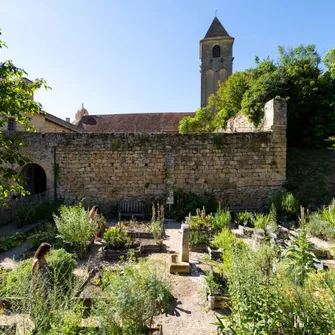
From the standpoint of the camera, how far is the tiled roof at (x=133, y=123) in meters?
26.6

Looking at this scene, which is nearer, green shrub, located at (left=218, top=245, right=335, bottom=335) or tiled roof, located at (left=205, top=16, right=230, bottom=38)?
green shrub, located at (left=218, top=245, right=335, bottom=335)

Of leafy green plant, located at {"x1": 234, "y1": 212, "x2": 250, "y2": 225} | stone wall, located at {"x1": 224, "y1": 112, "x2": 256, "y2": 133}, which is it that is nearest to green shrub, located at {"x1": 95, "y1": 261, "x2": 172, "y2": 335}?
leafy green plant, located at {"x1": 234, "y1": 212, "x2": 250, "y2": 225}

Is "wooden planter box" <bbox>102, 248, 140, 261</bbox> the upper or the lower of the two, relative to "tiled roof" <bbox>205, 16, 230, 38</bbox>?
lower

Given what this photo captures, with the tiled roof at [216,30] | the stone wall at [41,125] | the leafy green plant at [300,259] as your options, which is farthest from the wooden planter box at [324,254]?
the tiled roof at [216,30]

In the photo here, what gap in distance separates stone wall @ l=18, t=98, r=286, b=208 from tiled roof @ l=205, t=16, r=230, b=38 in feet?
79.7

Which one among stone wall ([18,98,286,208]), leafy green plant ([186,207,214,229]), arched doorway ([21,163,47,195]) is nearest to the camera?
leafy green plant ([186,207,214,229])

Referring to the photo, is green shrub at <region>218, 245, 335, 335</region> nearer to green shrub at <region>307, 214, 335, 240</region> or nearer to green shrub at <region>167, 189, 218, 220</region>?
green shrub at <region>307, 214, 335, 240</region>

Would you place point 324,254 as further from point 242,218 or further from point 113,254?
point 113,254

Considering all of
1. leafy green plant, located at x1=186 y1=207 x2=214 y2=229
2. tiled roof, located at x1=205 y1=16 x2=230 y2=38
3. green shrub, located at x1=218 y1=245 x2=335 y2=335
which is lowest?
leafy green plant, located at x1=186 y1=207 x2=214 y2=229

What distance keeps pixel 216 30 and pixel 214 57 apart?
3.59 meters

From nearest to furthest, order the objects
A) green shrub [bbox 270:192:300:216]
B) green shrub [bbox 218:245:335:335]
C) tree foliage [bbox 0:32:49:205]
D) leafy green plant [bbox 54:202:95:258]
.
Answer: green shrub [bbox 218:245:335:335] < tree foliage [bbox 0:32:49:205] < leafy green plant [bbox 54:202:95:258] < green shrub [bbox 270:192:300:216]

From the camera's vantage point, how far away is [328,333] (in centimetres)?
211

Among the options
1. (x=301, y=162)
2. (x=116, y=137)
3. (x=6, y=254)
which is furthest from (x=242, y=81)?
(x=6, y=254)

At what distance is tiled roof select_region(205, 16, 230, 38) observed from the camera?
29578mm
